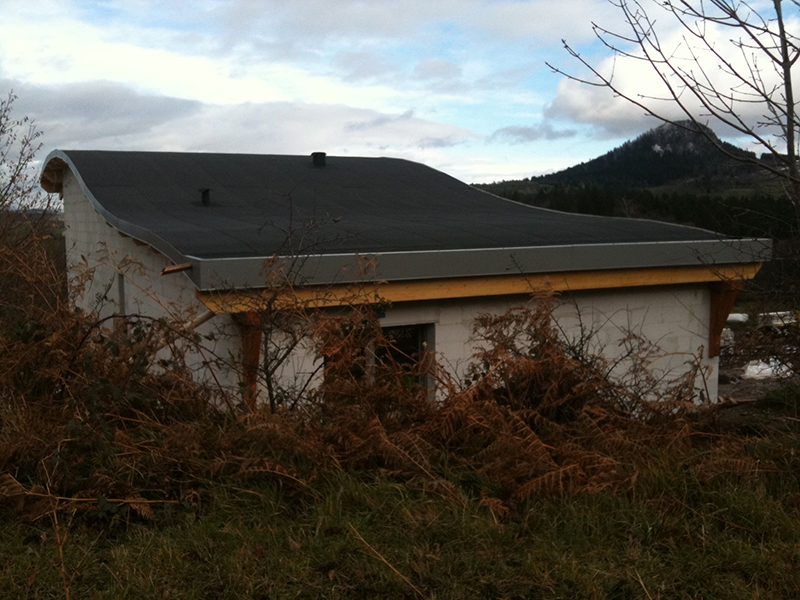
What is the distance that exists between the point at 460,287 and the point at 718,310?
3.73 metres

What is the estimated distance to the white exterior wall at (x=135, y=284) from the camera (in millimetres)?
6426

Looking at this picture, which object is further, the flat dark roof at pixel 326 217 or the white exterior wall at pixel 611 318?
the white exterior wall at pixel 611 318

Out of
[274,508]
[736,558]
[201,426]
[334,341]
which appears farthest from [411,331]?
[736,558]

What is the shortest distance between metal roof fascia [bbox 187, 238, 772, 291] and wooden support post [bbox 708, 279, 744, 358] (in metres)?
0.38

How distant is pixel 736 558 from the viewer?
11.8 feet

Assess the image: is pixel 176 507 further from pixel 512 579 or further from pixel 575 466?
pixel 575 466

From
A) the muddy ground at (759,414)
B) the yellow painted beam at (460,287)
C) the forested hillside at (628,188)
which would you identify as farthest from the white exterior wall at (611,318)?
the forested hillside at (628,188)

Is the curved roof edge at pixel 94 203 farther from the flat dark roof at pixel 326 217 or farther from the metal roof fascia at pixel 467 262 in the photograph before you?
the metal roof fascia at pixel 467 262

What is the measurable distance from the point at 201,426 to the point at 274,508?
3.23ft

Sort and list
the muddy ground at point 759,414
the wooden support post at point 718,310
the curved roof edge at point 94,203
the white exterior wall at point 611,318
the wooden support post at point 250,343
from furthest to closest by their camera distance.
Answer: the wooden support post at point 718,310 < the white exterior wall at point 611,318 < the curved roof edge at point 94,203 < the wooden support post at point 250,343 < the muddy ground at point 759,414

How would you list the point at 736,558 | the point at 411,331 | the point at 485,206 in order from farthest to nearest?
the point at 485,206, the point at 411,331, the point at 736,558

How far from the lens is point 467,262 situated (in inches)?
314

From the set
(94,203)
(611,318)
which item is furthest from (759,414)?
(94,203)

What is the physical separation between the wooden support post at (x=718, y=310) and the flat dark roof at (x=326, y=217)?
1.43 feet
